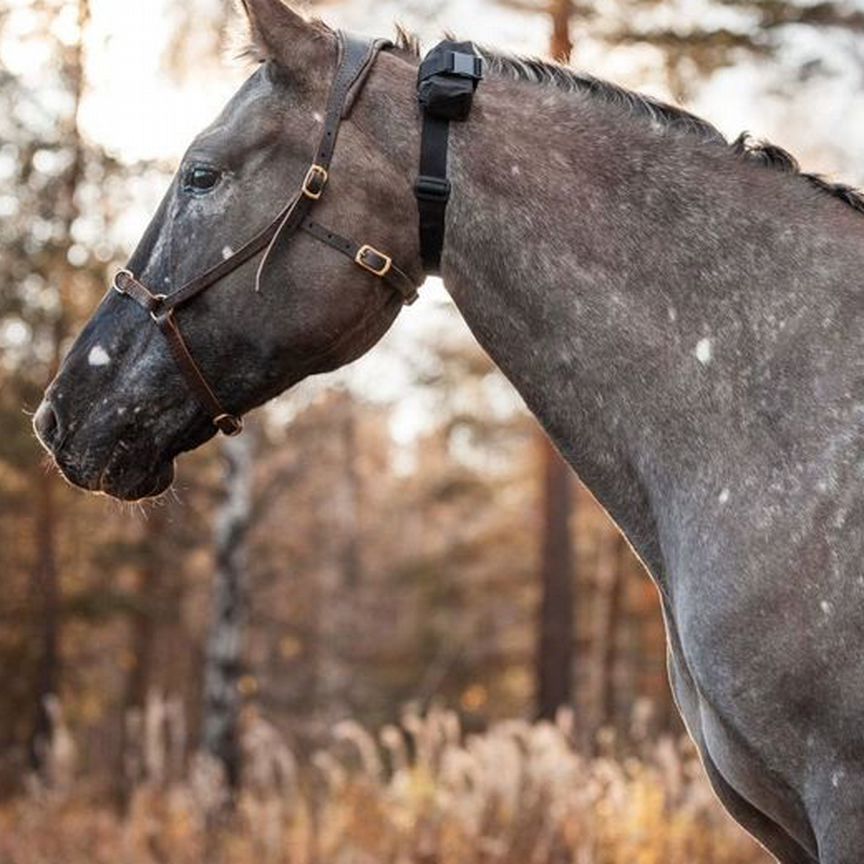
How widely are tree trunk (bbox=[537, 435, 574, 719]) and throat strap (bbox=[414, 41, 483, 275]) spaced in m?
11.7

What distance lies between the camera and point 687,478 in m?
2.78

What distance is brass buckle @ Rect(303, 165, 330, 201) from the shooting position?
3.02 metres

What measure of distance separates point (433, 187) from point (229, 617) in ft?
32.2

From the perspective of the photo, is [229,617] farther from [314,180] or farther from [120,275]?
[314,180]

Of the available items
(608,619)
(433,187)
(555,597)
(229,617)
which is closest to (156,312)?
(433,187)

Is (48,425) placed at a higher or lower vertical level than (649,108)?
lower

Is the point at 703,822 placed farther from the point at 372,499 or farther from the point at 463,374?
the point at 372,499

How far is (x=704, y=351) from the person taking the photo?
112 inches

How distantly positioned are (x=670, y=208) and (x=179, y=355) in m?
1.15

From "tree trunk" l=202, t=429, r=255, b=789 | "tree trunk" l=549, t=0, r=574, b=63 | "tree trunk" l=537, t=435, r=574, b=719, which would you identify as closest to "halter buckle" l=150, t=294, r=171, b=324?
"tree trunk" l=202, t=429, r=255, b=789

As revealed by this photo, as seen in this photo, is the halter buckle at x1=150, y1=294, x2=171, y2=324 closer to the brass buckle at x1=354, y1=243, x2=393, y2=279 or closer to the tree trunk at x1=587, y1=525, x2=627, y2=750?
the brass buckle at x1=354, y1=243, x2=393, y2=279

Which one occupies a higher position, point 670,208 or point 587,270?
point 670,208

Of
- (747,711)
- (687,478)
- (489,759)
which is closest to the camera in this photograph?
(747,711)

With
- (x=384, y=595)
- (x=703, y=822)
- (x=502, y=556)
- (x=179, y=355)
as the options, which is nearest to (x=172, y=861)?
(x=703, y=822)
